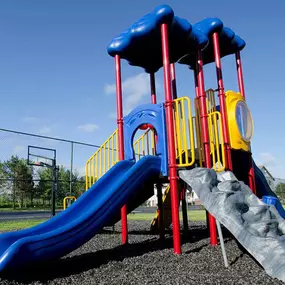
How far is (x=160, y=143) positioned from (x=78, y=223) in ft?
7.55

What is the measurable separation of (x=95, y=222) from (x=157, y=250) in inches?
66.5

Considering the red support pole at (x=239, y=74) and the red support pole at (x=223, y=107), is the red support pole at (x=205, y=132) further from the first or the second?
the red support pole at (x=239, y=74)

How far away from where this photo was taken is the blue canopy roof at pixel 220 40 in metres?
7.27

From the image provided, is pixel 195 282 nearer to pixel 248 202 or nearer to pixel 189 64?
pixel 248 202

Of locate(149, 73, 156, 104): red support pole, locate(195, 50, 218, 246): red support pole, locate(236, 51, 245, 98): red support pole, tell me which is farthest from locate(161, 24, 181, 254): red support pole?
locate(236, 51, 245, 98): red support pole

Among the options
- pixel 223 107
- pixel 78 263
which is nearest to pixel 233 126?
pixel 223 107

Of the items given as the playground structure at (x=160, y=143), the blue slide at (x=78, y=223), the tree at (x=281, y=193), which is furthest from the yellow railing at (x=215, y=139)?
the tree at (x=281, y=193)

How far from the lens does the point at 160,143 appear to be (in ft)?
19.9

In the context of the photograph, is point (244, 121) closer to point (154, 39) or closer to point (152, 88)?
point (152, 88)

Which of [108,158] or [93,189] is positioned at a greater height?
[108,158]

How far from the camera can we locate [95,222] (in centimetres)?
471

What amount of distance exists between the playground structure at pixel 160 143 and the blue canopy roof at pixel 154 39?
18mm

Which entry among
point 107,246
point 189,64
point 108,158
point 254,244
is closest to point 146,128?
point 108,158

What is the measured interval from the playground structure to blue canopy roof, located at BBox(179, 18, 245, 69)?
0.02m
